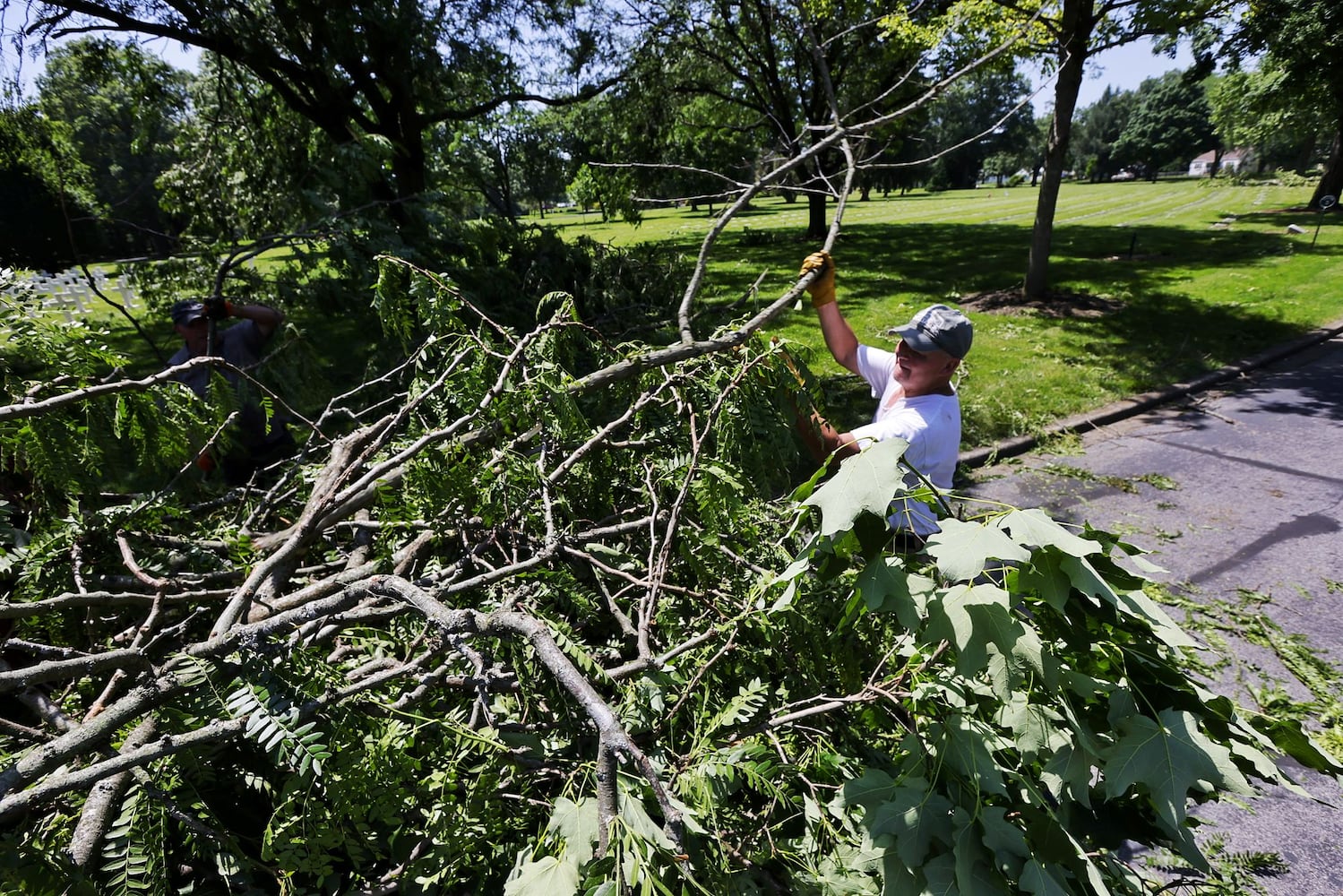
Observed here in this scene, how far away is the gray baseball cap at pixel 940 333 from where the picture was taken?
254 centimetres

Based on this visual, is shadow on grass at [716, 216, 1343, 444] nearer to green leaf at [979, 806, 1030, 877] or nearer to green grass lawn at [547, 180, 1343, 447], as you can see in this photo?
green grass lawn at [547, 180, 1343, 447]

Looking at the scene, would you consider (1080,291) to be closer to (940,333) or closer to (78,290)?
(940,333)

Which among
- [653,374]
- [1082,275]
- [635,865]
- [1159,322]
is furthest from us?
[1082,275]

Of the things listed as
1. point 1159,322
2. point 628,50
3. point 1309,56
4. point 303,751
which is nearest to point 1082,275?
point 1159,322

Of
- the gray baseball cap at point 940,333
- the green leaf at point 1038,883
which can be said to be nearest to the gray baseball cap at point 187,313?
the gray baseball cap at point 940,333

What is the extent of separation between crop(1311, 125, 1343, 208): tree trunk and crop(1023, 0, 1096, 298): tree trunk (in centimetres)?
1863

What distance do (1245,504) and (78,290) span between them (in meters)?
18.2

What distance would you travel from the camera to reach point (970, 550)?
3.47 ft

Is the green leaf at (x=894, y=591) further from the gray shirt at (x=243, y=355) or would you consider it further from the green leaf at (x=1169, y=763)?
the gray shirt at (x=243, y=355)

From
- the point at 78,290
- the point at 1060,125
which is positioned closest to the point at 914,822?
the point at 1060,125

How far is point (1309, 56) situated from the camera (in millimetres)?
18516

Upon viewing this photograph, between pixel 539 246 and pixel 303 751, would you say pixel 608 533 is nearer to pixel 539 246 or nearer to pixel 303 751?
pixel 303 751

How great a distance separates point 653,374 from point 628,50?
1199 cm

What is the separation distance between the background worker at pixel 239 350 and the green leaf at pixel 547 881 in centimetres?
Result: 347
